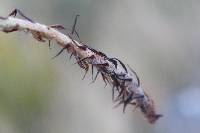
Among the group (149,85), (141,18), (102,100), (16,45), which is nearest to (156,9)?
(141,18)

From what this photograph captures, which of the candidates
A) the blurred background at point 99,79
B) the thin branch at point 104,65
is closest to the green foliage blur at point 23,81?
the blurred background at point 99,79

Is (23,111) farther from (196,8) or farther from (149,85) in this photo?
(196,8)

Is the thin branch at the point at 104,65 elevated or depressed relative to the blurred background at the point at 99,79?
depressed

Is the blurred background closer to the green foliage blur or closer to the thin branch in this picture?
the green foliage blur

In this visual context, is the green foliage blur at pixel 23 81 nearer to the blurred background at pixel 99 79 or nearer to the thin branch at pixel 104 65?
the blurred background at pixel 99 79

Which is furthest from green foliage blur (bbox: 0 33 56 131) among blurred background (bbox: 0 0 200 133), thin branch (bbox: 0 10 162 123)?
thin branch (bbox: 0 10 162 123)

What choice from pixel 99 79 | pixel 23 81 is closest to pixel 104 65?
pixel 23 81
